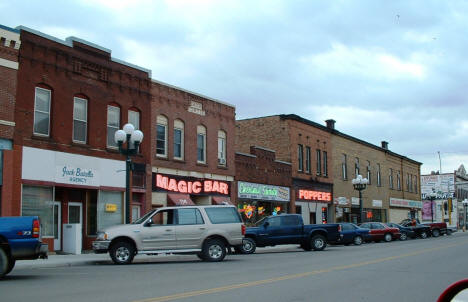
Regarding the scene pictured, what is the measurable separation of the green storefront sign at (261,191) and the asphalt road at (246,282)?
1705cm

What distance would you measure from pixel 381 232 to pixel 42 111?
23497 mm

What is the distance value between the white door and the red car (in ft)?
66.5

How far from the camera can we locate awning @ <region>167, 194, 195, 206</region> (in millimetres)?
28344

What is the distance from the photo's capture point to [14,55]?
21.5 meters

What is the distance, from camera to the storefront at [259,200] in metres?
34.2

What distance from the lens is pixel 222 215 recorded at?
1923 centimetres

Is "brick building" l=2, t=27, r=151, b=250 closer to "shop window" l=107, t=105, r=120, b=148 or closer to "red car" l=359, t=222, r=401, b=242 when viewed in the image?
"shop window" l=107, t=105, r=120, b=148

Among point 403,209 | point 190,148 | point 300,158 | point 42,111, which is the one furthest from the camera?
point 403,209

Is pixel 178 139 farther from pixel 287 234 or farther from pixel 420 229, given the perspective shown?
pixel 420 229

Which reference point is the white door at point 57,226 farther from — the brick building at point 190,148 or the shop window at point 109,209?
the brick building at point 190,148

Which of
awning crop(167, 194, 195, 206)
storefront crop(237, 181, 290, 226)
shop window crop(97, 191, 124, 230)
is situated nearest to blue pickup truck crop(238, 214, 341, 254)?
awning crop(167, 194, 195, 206)

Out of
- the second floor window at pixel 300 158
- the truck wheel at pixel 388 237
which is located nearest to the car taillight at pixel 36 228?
the truck wheel at pixel 388 237

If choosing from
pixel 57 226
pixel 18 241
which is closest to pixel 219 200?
pixel 57 226

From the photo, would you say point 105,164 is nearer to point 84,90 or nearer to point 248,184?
point 84,90
